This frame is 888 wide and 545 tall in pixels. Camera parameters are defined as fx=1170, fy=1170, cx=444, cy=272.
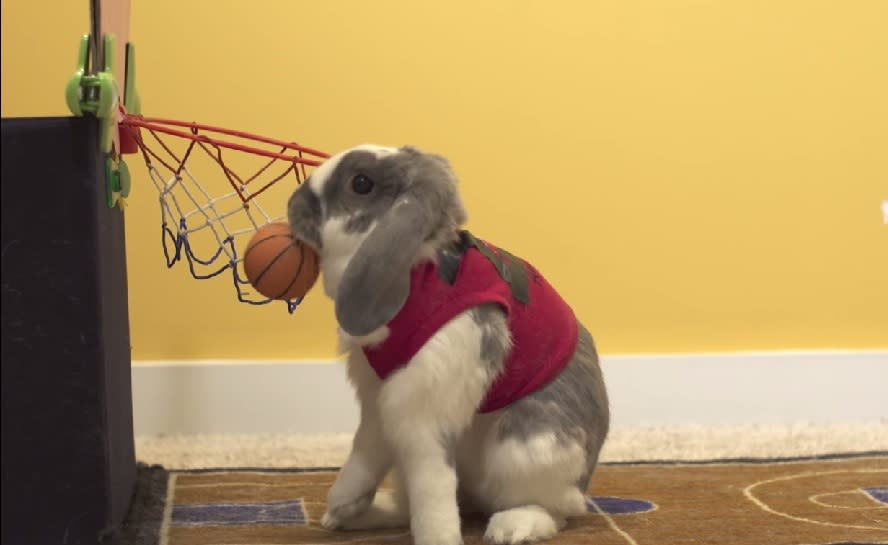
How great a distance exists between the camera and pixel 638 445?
1887mm

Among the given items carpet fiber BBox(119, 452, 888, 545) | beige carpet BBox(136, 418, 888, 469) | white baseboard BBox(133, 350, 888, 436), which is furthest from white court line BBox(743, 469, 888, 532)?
white baseboard BBox(133, 350, 888, 436)

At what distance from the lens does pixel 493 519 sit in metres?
1.30

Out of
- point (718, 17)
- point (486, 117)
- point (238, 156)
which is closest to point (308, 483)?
point (238, 156)

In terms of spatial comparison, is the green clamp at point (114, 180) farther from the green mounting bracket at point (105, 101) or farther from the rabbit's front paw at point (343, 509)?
the rabbit's front paw at point (343, 509)

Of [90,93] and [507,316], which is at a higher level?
[90,93]

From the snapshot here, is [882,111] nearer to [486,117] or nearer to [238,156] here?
[486,117]

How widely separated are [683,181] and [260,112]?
733 millimetres

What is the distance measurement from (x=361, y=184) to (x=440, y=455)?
299mm

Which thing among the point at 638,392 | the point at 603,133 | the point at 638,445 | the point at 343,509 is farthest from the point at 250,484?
the point at 603,133

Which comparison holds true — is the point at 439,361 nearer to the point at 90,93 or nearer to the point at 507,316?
the point at 507,316

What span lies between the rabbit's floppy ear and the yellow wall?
0.73 meters

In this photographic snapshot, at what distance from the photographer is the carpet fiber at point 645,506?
1.32m

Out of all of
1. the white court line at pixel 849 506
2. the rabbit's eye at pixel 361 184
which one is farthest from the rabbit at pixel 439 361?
the white court line at pixel 849 506

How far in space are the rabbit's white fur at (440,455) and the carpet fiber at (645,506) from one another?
39 mm
